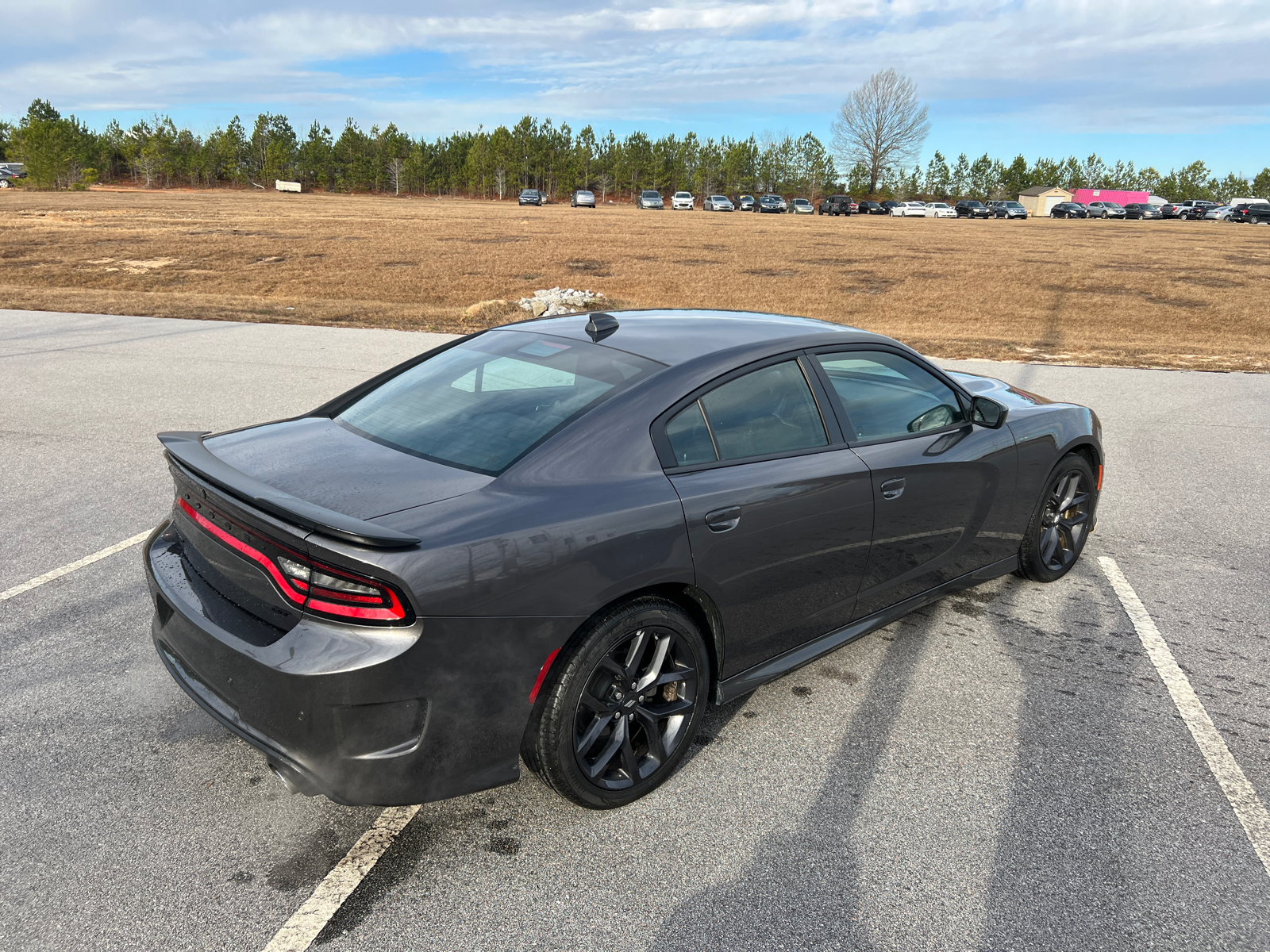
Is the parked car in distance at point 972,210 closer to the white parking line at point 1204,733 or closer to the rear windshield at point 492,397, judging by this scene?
the white parking line at point 1204,733

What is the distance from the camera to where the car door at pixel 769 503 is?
9.85ft

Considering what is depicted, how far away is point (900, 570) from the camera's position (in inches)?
148

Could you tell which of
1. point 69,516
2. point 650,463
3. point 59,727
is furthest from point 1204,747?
point 69,516

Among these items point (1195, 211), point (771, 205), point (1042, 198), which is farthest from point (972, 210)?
point (1042, 198)

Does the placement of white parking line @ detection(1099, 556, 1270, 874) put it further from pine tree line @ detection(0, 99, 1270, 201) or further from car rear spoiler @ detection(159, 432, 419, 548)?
pine tree line @ detection(0, 99, 1270, 201)

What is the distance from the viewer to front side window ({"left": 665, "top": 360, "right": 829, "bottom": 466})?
3.09 metres

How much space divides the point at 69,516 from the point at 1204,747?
5.81 meters

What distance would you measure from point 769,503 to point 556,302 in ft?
41.8

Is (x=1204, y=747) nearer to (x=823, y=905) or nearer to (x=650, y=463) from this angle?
(x=823, y=905)

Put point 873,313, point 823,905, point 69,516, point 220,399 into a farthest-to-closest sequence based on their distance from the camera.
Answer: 1. point 873,313
2. point 220,399
3. point 69,516
4. point 823,905

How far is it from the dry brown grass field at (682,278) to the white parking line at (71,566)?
9.62 meters

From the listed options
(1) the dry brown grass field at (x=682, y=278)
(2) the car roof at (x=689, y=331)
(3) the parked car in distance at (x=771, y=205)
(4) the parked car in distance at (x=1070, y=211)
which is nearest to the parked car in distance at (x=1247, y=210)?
(4) the parked car in distance at (x=1070, y=211)

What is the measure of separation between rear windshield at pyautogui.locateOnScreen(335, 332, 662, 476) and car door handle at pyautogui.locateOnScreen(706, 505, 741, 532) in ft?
1.78

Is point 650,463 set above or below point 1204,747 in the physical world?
above
